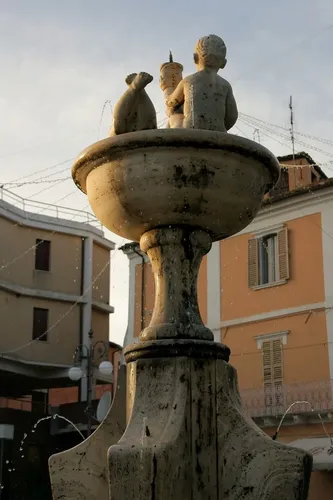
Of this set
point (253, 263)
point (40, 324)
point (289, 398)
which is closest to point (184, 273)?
point (289, 398)

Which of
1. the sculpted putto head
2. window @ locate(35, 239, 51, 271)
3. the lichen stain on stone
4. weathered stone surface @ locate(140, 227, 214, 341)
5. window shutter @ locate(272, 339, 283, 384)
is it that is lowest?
weathered stone surface @ locate(140, 227, 214, 341)

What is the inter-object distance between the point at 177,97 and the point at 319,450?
15.3 m

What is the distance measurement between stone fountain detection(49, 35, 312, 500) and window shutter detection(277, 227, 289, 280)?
1619 centimetres

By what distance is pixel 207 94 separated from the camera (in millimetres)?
5934

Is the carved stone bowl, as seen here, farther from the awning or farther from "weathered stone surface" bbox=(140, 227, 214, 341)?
the awning

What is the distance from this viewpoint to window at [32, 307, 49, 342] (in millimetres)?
28531

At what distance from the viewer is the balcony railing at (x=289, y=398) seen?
2016 centimetres

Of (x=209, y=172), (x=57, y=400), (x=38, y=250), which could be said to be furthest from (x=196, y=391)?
(x=57, y=400)

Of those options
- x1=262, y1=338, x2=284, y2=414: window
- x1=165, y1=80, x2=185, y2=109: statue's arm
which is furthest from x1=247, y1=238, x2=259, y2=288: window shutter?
x1=165, y1=80, x2=185, y2=109: statue's arm

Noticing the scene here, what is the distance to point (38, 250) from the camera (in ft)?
96.6

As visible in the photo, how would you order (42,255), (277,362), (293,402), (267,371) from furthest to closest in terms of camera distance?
1. (42,255)
2. (267,371)
3. (277,362)
4. (293,402)

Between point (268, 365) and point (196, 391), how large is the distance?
1691 cm

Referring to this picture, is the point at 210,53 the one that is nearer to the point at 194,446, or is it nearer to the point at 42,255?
the point at 194,446

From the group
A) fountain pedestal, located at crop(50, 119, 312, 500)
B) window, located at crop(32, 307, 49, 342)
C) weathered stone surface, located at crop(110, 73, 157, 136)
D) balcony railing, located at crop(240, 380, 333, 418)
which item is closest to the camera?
fountain pedestal, located at crop(50, 119, 312, 500)
